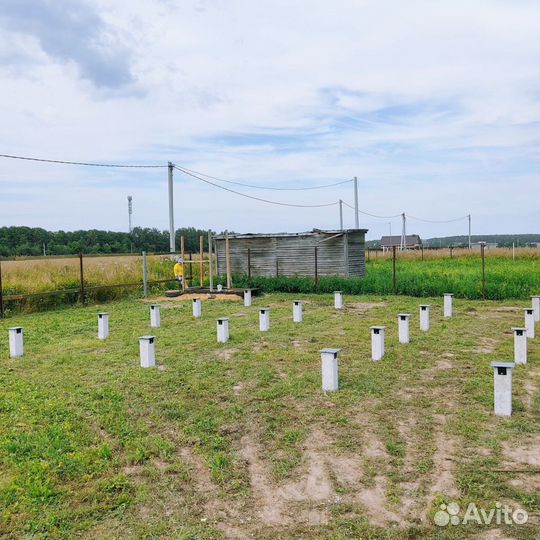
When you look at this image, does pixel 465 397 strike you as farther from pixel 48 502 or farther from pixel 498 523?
pixel 48 502

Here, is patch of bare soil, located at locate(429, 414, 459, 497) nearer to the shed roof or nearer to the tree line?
the shed roof

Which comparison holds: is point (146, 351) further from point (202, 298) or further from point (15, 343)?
point (202, 298)

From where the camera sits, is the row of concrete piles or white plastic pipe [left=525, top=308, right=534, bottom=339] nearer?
the row of concrete piles

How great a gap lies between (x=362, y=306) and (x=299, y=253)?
8.35 m

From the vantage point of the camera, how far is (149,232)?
56875 millimetres

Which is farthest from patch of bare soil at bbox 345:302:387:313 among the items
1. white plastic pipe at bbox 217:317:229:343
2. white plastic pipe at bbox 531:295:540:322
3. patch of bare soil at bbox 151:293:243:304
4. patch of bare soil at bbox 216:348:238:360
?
patch of bare soil at bbox 216:348:238:360

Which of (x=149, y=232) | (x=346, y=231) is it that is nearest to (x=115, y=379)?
(x=346, y=231)

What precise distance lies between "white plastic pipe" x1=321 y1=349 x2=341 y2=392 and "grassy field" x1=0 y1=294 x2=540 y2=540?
133 mm

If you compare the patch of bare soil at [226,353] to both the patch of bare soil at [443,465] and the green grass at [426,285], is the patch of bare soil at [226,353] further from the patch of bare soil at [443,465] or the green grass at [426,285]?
the green grass at [426,285]

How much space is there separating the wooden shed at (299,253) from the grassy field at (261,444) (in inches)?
540

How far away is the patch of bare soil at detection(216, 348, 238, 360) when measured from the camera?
8.47 metres

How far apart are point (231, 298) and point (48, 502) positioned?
45.5ft

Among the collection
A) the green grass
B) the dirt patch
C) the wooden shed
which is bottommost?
the dirt patch

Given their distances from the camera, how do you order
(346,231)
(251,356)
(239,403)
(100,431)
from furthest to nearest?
(346,231), (251,356), (239,403), (100,431)
